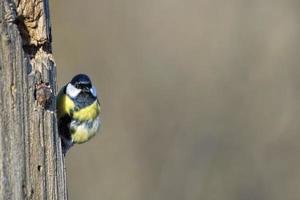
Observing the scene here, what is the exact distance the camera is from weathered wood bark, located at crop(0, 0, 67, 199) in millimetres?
2094

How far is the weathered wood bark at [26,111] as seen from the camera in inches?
82.4

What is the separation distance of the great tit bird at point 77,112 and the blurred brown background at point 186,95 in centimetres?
259

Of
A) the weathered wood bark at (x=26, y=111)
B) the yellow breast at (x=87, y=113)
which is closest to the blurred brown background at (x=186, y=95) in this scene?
the yellow breast at (x=87, y=113)

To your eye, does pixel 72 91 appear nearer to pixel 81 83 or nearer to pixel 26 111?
pixel 81 83

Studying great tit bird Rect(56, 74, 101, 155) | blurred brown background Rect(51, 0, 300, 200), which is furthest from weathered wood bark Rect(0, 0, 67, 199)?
blurred brown background Rect(51, 0, 300, 200)

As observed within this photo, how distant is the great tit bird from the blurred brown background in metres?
2.59

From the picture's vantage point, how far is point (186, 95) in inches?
223

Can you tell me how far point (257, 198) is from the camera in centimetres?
532

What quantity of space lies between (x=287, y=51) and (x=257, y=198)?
3.21ft

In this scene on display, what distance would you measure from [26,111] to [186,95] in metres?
3.57

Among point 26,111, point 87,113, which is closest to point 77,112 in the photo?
point 87,113

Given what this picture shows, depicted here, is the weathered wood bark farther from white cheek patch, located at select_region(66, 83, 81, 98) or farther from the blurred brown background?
the blurred brown background

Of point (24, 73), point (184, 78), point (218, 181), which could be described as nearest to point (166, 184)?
point (218, 181)

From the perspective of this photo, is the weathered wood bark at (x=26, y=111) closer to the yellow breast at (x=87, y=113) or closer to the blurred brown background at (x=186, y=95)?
the yellow breast at (x=87, y=113)
